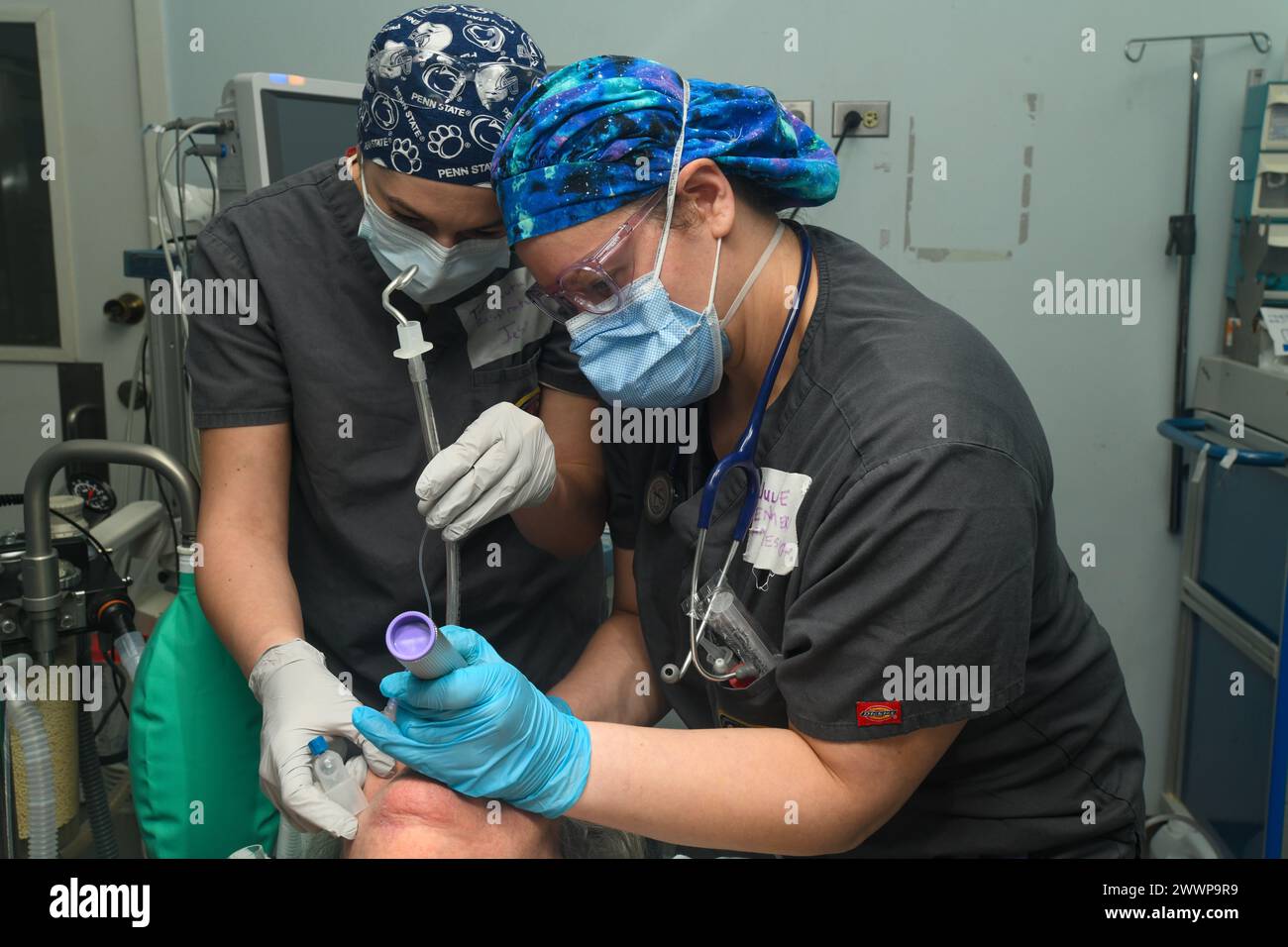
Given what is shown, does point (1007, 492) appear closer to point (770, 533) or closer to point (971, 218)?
point (770, 533)

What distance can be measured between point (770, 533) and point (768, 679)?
0.16 meters

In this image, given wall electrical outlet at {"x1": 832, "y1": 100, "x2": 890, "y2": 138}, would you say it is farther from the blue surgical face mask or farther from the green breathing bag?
the green breathing bag

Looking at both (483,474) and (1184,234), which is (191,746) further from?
(1184,234)

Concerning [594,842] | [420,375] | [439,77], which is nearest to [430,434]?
[420,375]

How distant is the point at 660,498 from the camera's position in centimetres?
130

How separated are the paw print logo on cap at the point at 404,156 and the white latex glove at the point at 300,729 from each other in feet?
1.83

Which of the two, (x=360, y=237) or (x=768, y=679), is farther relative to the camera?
(x=360, y=237)

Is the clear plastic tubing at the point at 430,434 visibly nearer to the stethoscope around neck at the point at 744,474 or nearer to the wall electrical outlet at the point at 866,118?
the stethoscope around neck at the point at 744,474

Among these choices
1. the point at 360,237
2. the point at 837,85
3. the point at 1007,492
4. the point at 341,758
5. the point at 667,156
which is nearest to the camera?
the point at 1007,492

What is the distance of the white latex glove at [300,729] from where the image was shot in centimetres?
109

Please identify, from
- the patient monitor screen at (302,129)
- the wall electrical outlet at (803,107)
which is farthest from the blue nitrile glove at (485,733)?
the wall electrical outlet at (803,107)

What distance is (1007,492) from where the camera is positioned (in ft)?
3.09

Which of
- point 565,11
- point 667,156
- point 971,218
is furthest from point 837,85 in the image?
point 667,156

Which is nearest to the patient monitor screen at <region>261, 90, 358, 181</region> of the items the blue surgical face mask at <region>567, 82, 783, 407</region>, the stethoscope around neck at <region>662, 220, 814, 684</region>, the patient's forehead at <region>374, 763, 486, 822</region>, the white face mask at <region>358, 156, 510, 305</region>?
the white face mask at <region>358, 156, 510, 305</region>
